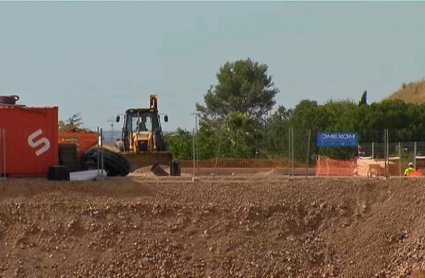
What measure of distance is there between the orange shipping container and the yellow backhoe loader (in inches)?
468

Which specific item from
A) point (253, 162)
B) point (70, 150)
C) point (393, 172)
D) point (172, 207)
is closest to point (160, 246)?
point (172, 207)

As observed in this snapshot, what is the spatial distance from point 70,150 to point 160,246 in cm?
598

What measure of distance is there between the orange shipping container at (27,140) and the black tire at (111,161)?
1641mm

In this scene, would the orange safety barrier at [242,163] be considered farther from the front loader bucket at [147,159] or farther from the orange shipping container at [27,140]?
the orange shipping container at [27,140]

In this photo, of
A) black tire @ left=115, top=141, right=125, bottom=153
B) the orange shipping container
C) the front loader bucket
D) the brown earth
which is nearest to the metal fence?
the front loader bucket

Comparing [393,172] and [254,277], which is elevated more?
[393,172]

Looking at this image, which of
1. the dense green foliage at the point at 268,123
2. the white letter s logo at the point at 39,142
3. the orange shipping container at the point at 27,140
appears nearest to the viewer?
the orange shipping container at the point at 27,140

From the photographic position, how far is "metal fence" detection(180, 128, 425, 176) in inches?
1362

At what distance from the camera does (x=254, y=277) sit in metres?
22.0

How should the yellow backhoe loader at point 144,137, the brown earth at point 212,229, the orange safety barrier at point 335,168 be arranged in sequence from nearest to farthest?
the brown earth at point 212,229, the orange safety barrier at point 335,168, the yellow backhoe loader at point 144,137

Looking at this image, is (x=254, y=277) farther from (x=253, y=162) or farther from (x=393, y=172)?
(x=253, y=162)

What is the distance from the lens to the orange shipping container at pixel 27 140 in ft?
86.3

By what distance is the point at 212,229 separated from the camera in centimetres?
2309

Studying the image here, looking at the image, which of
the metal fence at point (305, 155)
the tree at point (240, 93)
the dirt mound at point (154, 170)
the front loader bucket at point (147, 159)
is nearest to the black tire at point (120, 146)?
the front loader bucket at point (147, 159)
